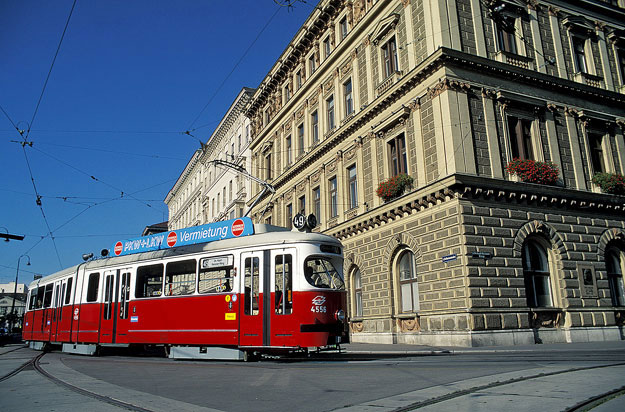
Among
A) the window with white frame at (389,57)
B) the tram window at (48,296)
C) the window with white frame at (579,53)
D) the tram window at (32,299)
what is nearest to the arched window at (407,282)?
the window with white frame at (389,57)

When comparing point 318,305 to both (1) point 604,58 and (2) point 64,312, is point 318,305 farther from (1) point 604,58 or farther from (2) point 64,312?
(1) point 604,58

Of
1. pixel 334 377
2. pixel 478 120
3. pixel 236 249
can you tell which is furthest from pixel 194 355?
pixel 478 120

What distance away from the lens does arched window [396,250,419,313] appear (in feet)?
64.0

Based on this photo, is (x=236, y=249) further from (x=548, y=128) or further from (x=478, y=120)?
(x=548, y=128)

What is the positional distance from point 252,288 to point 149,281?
14.0 ft

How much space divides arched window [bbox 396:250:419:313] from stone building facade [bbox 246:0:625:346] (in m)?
0.08

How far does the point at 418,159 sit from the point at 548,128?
5.70 metres

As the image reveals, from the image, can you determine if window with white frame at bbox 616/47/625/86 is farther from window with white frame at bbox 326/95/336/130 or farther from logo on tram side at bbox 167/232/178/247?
logo on tram side at bbox 167/232/178/247

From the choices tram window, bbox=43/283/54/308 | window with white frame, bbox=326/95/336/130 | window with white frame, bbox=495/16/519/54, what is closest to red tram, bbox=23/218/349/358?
tram window, bbox=43/283/54/308

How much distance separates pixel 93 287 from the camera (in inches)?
687

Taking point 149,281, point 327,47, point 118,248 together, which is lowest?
point 149,281

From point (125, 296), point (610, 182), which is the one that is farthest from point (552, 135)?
point (125, 296)

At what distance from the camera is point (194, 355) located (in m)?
13.5

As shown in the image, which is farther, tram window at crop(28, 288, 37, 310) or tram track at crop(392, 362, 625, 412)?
tram window at crop(28, 288, 37, 310)
